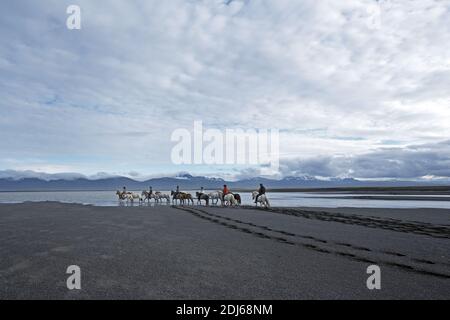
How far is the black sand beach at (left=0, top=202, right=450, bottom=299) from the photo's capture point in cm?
700

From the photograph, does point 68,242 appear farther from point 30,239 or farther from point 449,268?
point 449,268

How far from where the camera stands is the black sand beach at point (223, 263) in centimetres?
700

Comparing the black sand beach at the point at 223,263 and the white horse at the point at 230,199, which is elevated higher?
the white horse at the point at 230,199

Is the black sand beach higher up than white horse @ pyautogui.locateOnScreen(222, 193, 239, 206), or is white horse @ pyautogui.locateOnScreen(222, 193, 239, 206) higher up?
white horse @ pyautogui.locateOnScreen(222, 193, 239, 206)

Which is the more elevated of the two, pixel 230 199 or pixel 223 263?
pixel 230 199

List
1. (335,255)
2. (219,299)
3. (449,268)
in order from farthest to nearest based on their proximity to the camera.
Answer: (335,255)
(449,268)
(219,299)

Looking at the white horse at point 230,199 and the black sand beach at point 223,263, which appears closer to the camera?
the black sand beach at point 223,263

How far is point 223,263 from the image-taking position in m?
9.45

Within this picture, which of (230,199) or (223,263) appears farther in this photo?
(230,199)

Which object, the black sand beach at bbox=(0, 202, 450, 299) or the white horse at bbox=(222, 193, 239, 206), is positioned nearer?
the black sand beach at bbox=(0, 202, 450, 299)

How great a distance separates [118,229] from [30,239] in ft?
13.9
